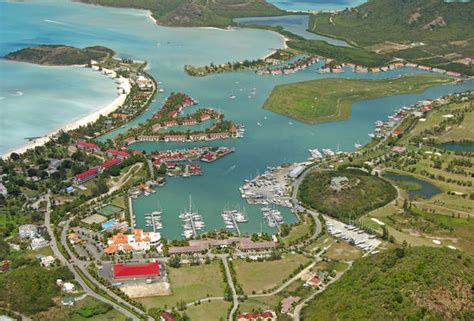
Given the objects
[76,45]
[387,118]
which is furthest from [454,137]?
[76,45]

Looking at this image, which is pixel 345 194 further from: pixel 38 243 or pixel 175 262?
pixel 38 243

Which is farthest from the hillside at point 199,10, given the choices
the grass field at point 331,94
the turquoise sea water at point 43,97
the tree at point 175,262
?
the tree at point 175,262

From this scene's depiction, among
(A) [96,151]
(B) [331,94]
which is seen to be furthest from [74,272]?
(B) [331,94]

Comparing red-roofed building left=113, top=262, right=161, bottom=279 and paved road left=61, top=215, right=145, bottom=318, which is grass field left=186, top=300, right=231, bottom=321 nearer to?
paved road left=61, top=215, right=145, bottom=318

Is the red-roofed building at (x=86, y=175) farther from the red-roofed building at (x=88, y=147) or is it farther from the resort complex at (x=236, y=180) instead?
the red-roofed building at (x=88, y=147)

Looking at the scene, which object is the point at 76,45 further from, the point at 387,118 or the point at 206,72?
the point at 387,118

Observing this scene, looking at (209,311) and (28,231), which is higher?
(209,311)
